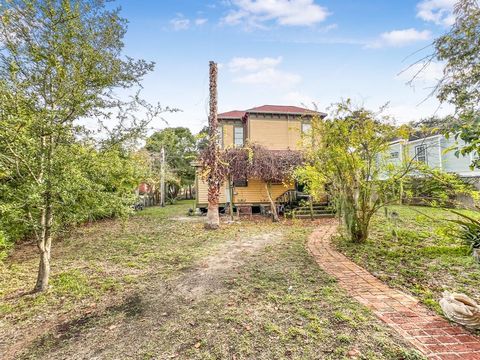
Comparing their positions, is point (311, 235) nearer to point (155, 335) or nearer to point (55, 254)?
point (155, 335)

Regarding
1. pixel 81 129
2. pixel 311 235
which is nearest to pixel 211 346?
pixel 81 129

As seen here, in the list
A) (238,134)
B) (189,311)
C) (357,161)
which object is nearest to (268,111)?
(238,134)

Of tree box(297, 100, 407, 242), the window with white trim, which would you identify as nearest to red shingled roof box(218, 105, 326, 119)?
the window with white trim

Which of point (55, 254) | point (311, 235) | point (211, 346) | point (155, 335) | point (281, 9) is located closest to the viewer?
point (211, 346)

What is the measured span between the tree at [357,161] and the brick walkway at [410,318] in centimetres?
188

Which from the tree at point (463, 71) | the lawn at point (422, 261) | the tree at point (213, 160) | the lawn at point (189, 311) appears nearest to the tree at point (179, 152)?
the tree at point (213, 160)

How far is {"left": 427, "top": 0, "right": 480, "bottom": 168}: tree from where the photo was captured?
2.06 metres

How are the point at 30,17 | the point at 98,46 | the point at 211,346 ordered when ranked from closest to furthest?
the point at 211,346 → the point at 30,17 → the point at 98,46

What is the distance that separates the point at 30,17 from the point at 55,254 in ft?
18.3

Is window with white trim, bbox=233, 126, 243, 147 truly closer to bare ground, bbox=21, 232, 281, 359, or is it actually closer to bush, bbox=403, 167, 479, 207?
bush, bbox=403, 167, 479, 207

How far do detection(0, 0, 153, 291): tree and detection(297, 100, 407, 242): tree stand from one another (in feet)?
16.1

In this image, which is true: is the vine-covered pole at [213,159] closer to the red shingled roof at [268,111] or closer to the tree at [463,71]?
the red shingled roof at [268,111]

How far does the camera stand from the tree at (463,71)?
2.06 m

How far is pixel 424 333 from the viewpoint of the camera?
2398 millimetres
